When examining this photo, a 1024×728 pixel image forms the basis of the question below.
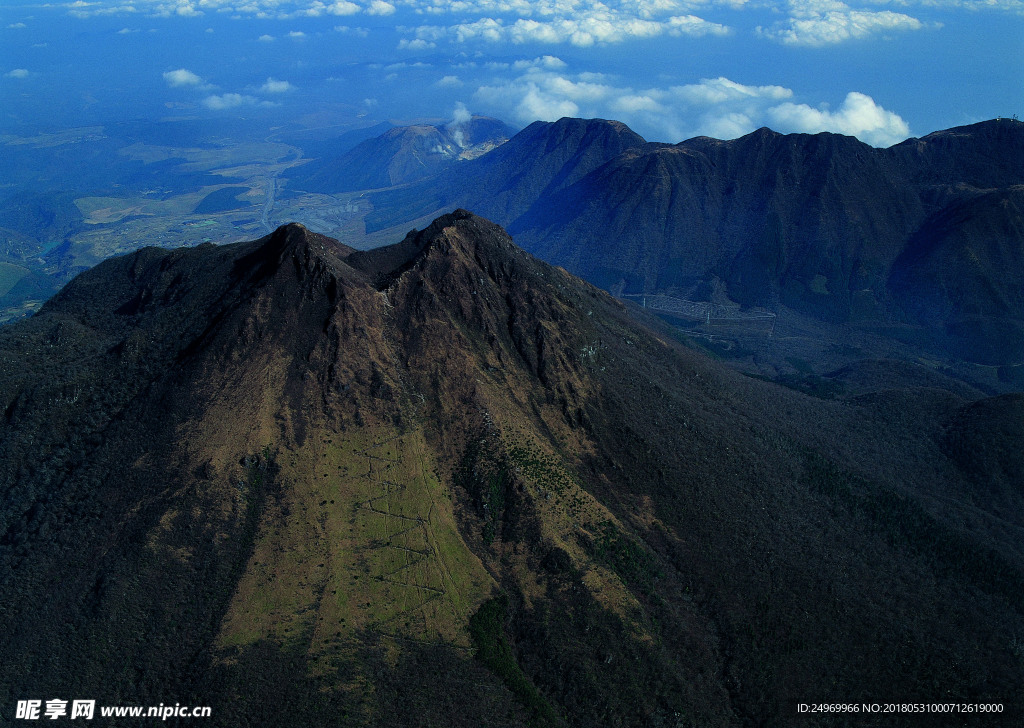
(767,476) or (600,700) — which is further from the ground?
(767,476)

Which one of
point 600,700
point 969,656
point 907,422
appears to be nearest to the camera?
point 600,700

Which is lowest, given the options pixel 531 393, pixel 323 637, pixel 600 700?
pixel 600 700

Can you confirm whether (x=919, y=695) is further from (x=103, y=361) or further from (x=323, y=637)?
(x=103, y=361)

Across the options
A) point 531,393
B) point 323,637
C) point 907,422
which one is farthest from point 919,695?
point 907,422

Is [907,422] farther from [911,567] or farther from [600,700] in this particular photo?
[600,700]

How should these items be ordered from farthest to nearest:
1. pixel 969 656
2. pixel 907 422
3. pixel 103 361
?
pixel 907 422 < pixel 103 361 < pixel 969 656

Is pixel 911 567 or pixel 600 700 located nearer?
pixel 600 700
